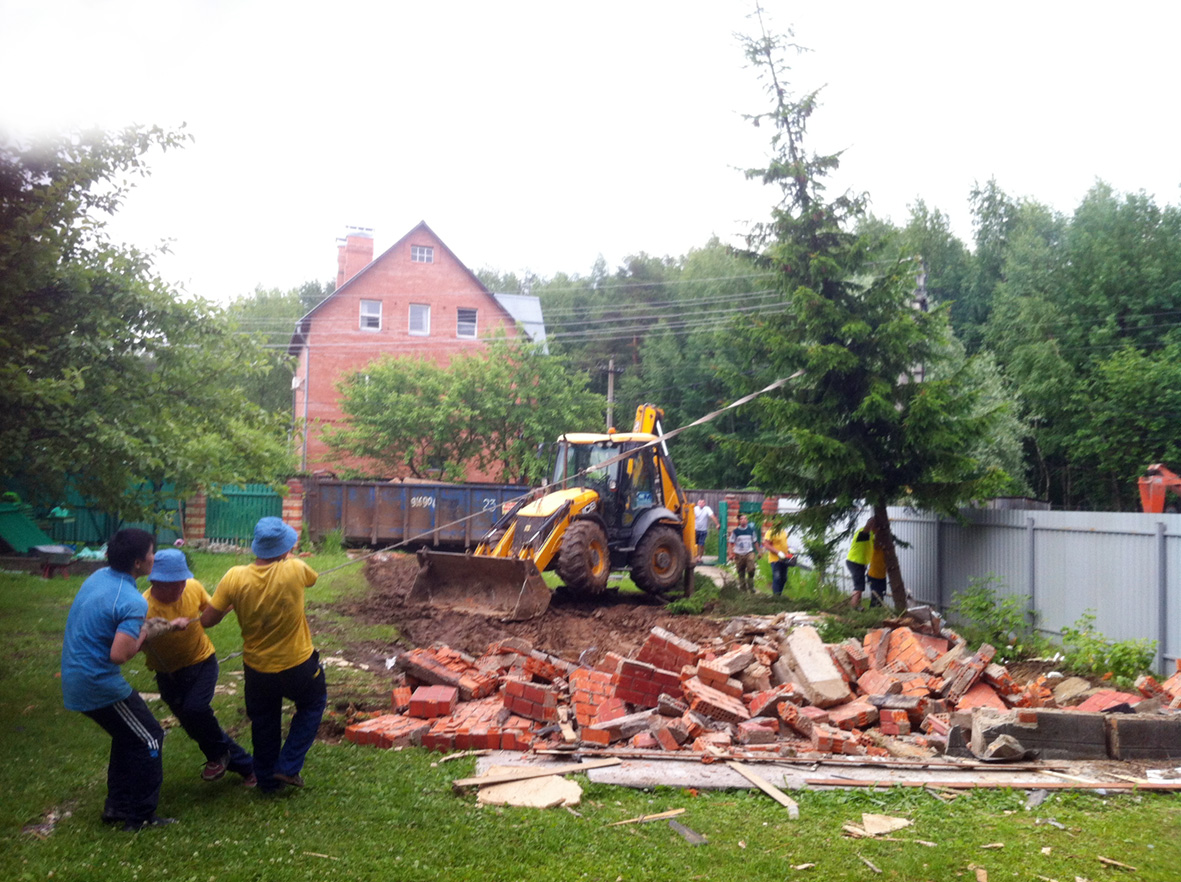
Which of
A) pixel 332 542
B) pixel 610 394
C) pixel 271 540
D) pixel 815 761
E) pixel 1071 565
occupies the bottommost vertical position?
pixel 815 761

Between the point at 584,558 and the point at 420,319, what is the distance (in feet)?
85.8

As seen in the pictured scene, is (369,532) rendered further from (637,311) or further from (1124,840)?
(637,311)

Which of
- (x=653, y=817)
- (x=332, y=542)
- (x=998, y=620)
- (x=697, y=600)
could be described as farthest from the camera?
(x=332, y=542)

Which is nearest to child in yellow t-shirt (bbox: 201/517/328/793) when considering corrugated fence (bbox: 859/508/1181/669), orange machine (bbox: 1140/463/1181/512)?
corrugated fence (bbox: 859/508/1181/669)

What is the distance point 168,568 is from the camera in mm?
5793

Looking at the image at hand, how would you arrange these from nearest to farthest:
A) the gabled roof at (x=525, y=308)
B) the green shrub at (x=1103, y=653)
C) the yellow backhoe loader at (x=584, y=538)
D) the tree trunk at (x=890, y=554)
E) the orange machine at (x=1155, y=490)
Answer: the green shrub at (x=1103, y=653)
the yellow backhoe loader at (x=584, y=538)
the orange machine at (x=1155, y=490)
the tree trunk at (x=890, y=554)
the gabled roof at (x=525, y=308)

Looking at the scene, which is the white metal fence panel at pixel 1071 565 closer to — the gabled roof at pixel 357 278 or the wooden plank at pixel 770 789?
the wooden plank at pixel 770 789

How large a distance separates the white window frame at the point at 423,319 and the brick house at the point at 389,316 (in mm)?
39

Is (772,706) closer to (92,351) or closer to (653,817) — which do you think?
(653,817)

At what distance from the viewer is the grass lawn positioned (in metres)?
4.79

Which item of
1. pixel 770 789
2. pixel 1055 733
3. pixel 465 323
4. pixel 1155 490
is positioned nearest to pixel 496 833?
pixel 770 789

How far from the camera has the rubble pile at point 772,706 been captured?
707 centimetres

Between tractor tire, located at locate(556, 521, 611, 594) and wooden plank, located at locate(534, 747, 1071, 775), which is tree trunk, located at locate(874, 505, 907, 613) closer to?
tractor tire, located at locate(556, 521, 611, 594)

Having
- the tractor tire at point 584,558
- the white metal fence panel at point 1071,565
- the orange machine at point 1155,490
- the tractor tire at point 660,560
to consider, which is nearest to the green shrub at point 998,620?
the white metal fence panel at point 1071,565
